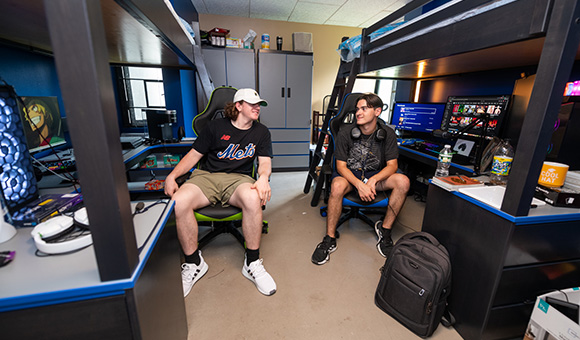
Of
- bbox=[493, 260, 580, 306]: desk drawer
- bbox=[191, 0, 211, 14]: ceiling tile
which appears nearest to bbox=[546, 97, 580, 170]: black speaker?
bbox=[493, 260, 580, 306]: desk drawer

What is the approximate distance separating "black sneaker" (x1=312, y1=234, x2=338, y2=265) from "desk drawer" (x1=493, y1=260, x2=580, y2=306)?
1.02 m

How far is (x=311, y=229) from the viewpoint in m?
2.39

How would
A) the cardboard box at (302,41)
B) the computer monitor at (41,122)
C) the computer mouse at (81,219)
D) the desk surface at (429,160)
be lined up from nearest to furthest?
the computer mouse at (81,219) → the computer monitor at (41,122) → the desk surface at (429,160) → the cardboard box at (302,41)

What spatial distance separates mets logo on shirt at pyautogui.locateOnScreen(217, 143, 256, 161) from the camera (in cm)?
195

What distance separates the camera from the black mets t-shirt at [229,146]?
1941mm

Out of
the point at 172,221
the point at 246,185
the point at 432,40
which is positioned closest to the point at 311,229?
the point at 246,185

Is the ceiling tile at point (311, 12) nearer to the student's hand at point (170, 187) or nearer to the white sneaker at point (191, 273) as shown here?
the student's hand at point (170, 187)

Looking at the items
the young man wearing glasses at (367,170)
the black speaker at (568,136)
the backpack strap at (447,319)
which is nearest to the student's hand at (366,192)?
the young man wearing glasses at (367,170)

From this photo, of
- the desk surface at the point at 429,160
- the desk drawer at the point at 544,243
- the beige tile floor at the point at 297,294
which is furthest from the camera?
the desk surface at the point at 429,160

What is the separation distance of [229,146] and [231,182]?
0.30 meters

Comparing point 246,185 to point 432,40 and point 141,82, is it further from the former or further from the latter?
point 141,82

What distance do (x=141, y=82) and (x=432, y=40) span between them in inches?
162

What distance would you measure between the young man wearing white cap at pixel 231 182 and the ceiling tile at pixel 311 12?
2.94m

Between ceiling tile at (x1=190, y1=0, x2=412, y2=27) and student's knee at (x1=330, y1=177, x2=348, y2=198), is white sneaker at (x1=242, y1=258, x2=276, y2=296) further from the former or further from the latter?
ceiling tile at (x1=190, y1=0, x2=412, y2=27)
